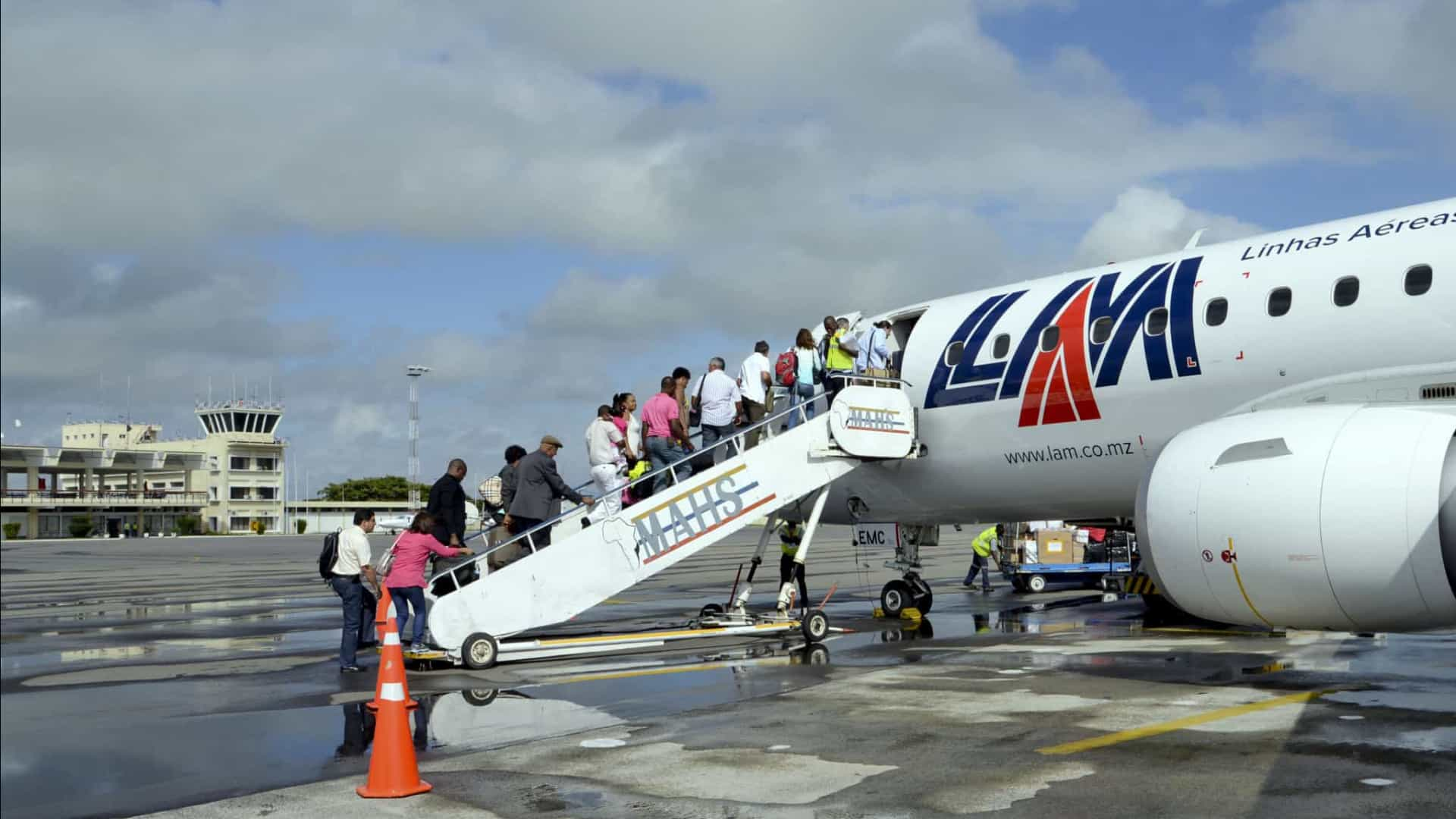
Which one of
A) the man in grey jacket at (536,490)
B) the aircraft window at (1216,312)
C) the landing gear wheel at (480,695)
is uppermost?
the aircraft window at (1216,312)

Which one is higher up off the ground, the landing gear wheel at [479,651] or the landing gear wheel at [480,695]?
the landing gear wheel at [479,651]

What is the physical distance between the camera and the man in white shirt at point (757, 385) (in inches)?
719

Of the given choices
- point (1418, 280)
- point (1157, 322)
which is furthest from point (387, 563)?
point (1418, 280)

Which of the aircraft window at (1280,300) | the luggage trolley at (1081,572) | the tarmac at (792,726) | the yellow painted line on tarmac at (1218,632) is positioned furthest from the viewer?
the luggage trolley at (1081,572)

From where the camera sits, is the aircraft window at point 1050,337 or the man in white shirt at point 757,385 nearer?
the aircraft window at point 1050,337

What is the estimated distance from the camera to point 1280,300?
1334 centimetres

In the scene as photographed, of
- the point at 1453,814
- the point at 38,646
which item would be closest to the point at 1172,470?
the point at 1453,814

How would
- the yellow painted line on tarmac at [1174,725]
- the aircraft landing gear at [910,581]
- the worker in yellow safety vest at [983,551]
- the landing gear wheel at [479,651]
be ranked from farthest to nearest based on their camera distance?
the worker in yellow safety vest at [983,551] < the aircraft landing gear at [910,581] < the landing gear wheel at [479,651] < the yellow painted line on tarmac at [1174,725]

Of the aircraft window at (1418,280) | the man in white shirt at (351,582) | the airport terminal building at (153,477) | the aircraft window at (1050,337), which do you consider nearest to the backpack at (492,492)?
the man in white shirt at (351,582)

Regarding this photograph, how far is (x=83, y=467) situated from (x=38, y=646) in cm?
12108

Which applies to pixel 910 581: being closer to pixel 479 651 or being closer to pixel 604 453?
pixel 604 453

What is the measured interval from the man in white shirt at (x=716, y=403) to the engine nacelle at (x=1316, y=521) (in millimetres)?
7905

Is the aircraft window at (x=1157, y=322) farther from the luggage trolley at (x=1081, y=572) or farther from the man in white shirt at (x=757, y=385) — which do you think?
the luggage trolley at (x=1081, y=572)

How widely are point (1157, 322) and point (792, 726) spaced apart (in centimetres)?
720
